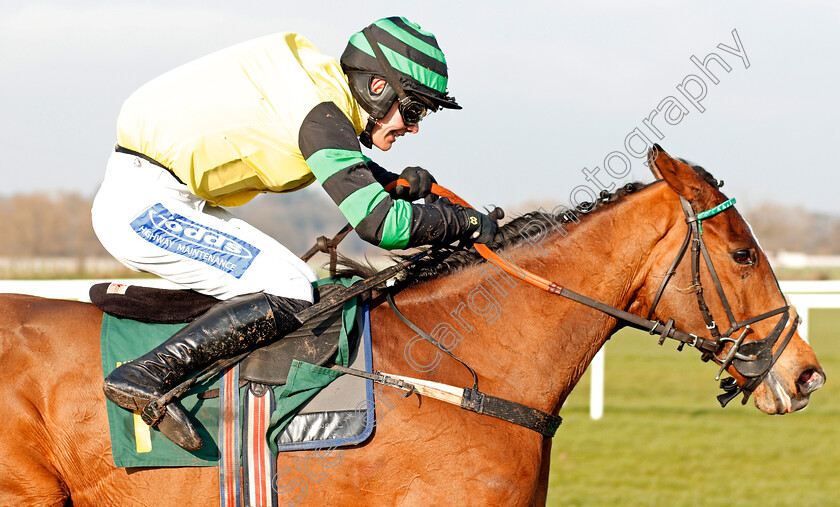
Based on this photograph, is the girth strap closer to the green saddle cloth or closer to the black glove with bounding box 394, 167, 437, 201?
the green saddle cloth

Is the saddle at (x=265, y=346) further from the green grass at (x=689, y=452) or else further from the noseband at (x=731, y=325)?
the green grass at (x=689, y=452)

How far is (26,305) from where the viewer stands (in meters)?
3.06

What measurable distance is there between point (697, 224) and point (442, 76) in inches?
47.1

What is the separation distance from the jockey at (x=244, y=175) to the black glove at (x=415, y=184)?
0.78ft

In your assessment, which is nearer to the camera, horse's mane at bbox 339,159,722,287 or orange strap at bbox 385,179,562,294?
orange strap at bbox 385,179,562,294

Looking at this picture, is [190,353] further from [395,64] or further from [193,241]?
[395,64]

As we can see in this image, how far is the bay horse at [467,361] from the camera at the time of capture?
2.84 m

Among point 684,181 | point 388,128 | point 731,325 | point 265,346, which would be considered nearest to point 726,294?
point 731,325

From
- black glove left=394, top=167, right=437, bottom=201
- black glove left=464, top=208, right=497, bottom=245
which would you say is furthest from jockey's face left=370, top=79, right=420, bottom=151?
black glove left=464, top=208, right=497, bottom=245

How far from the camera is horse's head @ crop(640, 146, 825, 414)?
311 centimetres

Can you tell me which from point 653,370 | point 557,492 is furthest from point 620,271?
point 653,370

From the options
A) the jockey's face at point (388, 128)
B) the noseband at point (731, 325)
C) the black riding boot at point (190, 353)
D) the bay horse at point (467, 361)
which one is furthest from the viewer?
the jockey's face at point (388, 128)

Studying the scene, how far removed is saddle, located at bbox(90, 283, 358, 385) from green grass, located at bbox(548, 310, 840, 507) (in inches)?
150

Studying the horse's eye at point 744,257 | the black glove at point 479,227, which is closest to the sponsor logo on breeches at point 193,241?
the black glove at point 479,227
